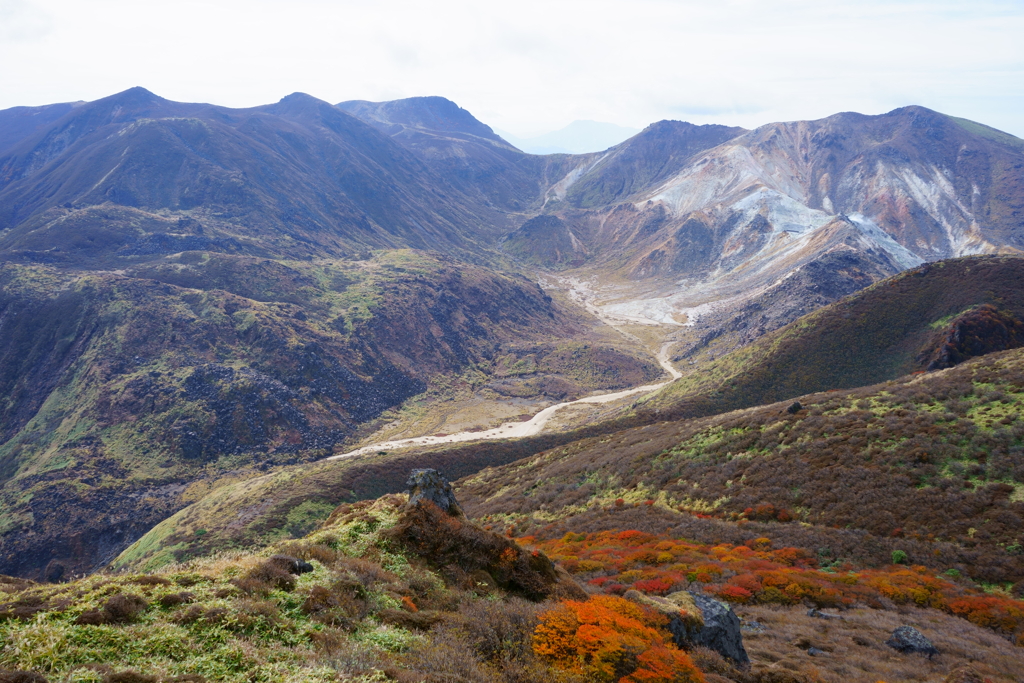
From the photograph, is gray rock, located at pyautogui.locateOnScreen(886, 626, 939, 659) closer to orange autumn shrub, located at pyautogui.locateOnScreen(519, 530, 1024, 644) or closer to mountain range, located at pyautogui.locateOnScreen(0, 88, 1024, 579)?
orange autumn shrub, located at pyautogui.locateOnScreen(519, 530, 1024, 644)

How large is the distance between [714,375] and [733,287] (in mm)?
100489

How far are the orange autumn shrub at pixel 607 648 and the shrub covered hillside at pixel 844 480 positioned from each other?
18.4 metres

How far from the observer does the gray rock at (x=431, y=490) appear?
61.9 ft

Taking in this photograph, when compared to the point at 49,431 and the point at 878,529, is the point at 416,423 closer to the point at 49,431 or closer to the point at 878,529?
the point at 49,431

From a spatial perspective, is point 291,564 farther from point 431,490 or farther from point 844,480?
point 844,480

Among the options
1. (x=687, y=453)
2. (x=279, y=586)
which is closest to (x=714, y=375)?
(x=687, y=453)


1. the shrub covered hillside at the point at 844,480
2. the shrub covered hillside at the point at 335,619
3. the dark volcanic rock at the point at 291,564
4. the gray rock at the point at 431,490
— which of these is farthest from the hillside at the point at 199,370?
the shrub covered hillside at the point at 335,619

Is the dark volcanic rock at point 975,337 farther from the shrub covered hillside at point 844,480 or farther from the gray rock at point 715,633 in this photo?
the gray rock at point 715,633

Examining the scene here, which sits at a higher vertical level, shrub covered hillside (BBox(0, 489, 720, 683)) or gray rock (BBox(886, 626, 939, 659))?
shrub covered hillside (BBox(0, 489, 720, 683))

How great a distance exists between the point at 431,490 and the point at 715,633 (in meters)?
10.6

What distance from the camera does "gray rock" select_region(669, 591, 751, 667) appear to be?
14.7 m

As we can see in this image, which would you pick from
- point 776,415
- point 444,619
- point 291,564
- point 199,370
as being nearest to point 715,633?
point 444,619

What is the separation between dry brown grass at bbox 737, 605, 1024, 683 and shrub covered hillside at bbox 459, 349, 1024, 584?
668cm

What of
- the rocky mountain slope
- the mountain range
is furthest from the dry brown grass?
the mountain range
